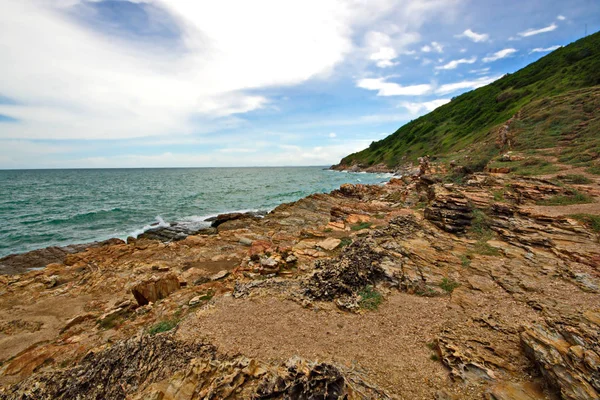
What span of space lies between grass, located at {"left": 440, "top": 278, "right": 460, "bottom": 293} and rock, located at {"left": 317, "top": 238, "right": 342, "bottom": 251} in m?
6.26

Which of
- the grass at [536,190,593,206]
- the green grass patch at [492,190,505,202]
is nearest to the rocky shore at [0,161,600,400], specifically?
the green grass patch at [492,190,505,202]

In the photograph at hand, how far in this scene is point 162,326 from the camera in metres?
8.35

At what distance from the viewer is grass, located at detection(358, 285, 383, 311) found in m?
8.76

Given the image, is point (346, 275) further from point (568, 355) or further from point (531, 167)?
point (531, 167)

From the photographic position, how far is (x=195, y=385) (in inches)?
Answer: 227

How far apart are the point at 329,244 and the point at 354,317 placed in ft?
22.8

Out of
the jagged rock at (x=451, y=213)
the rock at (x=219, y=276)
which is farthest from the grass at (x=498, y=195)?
the rock at (x=219, y=276)

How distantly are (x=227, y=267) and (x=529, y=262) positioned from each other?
14603mm

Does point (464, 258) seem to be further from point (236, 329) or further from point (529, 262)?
point (236, 329)

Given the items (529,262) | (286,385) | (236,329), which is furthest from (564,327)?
(236,329)

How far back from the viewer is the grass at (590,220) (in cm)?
1076

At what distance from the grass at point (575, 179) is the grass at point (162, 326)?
23.4 meters

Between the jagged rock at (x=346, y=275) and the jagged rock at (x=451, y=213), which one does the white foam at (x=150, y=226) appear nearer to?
the jagged rock at (x=346, y=275)

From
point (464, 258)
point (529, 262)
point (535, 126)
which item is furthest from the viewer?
point (535, 126)
